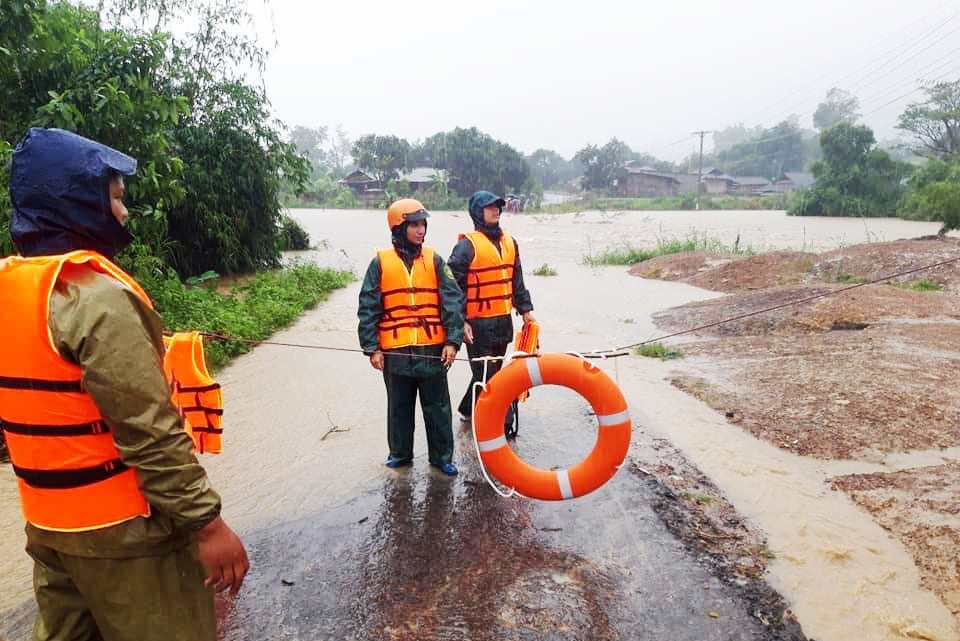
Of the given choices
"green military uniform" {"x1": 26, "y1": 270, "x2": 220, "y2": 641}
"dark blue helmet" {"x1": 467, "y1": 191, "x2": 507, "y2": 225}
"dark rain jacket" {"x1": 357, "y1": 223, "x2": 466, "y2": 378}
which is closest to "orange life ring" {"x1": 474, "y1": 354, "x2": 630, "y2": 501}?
"dark rain jacket" {"x1": 357, "y1": 223, "x2": 466, "y2": 378}

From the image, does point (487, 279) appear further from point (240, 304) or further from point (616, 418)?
point (240, 304)

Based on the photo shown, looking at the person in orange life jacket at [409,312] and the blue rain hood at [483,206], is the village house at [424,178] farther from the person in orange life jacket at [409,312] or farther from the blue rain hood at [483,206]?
the person in orange life jacket at [409,312]

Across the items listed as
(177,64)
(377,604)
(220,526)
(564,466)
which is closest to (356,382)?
(564,466)

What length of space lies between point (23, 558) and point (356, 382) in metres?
3.53

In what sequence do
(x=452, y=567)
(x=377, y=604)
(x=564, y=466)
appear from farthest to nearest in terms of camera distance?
(x=564, y=466) → (x=452, y=567) → (x=377, y=604)

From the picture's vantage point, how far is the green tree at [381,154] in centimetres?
5053

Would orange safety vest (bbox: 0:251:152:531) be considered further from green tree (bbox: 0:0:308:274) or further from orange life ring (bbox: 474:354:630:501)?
green tree (bbox: 0:0:308:274)

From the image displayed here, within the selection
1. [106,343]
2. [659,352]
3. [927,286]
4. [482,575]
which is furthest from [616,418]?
[927,286]

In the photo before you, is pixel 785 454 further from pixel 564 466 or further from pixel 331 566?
pixel 331 566

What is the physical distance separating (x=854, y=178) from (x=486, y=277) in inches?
1377

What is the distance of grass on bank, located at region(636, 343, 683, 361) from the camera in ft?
22.8

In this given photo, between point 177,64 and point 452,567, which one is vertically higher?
point 177,64

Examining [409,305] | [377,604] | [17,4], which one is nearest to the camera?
[377,604]

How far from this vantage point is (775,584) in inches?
109
